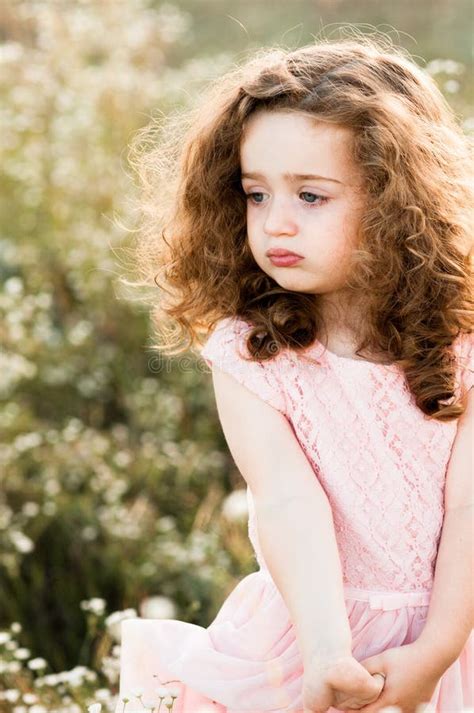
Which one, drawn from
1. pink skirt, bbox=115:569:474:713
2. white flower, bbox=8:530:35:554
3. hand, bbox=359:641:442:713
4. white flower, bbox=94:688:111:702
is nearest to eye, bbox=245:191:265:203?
pink skirt, bbox=115:569:474:713

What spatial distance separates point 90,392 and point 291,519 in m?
2.28

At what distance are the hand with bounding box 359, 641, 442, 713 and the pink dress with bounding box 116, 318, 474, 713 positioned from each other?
9 centimetres

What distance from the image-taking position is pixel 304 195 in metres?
1.68

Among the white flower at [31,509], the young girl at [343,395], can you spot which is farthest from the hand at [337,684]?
the white flower at [31,509]

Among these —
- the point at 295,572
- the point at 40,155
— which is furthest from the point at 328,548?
the point at 40,155

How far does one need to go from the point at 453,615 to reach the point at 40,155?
3188mm

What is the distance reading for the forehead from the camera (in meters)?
1.65

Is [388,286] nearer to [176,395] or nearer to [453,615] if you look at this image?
[453,615]

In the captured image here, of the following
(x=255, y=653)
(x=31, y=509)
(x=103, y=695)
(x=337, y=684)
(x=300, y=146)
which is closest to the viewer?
(x=337, y=684)

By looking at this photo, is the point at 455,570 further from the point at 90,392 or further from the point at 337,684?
the point at 90,392

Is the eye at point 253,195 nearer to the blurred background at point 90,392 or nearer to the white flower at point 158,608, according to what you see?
the blurred background at point 90,392

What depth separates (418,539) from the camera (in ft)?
5.62

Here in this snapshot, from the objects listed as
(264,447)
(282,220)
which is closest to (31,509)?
(264,447)

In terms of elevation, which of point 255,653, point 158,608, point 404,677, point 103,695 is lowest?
point 158,608
